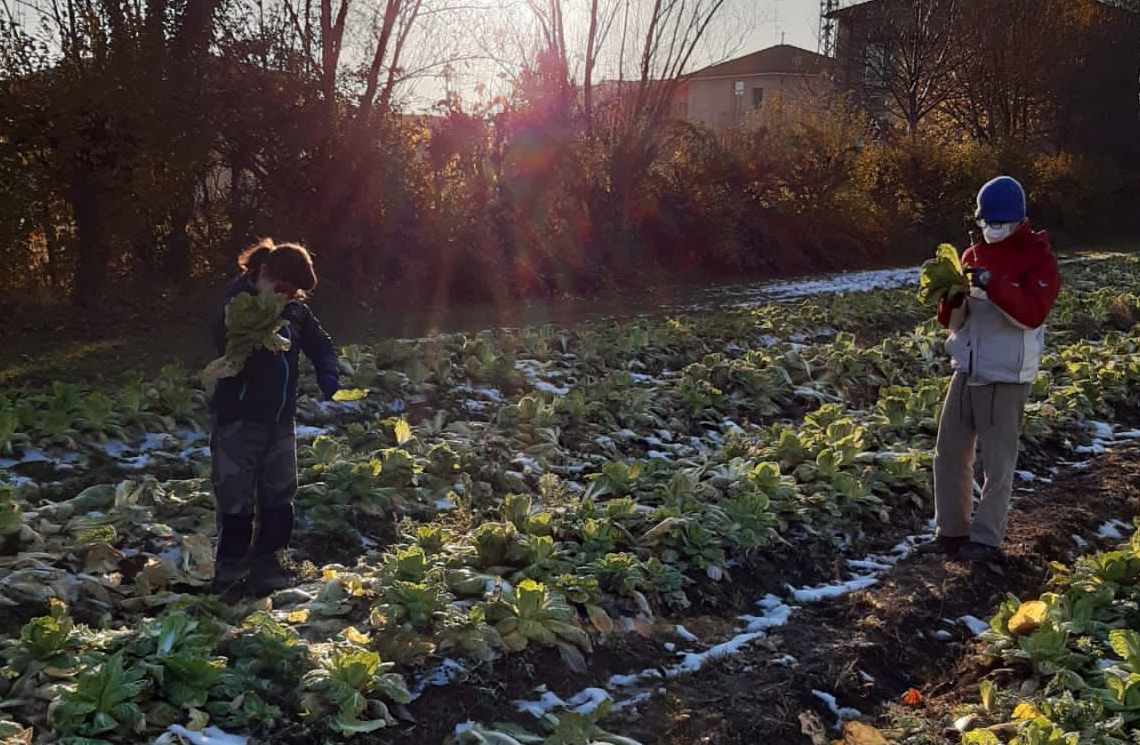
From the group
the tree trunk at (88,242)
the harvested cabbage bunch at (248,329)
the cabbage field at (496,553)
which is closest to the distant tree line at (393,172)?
the tree trunk at (88,242)

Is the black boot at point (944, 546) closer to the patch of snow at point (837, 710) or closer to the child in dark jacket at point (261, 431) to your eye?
the patch of snow at point (837, 710)

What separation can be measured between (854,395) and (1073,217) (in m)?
27.2

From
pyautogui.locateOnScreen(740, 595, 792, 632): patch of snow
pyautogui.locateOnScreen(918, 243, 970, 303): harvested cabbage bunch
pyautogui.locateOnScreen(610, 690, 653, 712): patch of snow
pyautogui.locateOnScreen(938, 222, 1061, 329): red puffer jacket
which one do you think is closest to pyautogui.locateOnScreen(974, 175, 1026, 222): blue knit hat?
pyautogui.locateOnScreen(938, 222, 1061, 329): red puffer jacket

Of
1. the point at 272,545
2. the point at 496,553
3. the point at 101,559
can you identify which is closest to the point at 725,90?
the point at 496,553

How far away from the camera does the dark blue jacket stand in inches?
171

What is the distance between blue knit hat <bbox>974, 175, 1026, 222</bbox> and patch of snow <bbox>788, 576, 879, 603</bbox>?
192 centimetres

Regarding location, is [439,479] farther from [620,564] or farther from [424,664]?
[424,664]

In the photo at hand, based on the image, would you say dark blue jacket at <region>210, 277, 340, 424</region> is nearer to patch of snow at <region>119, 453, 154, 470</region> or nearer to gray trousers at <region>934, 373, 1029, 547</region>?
patch of snow at <region>119, 453, 154, 470</region>

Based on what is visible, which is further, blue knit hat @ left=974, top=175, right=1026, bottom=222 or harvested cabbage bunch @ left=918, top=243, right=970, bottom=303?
harvested cabbage bunch @ left=918, top=243, right=970, bottom=303

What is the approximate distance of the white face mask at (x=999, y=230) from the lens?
496 cm

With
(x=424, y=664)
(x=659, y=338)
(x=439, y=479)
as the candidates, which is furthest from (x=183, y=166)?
(x=424, y=664)

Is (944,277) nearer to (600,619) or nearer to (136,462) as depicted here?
(600,619)

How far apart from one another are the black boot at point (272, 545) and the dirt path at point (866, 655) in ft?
6.10

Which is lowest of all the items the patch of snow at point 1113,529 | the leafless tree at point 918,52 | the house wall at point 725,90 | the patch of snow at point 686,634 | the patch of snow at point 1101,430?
the patch of snow at point 1113,529
